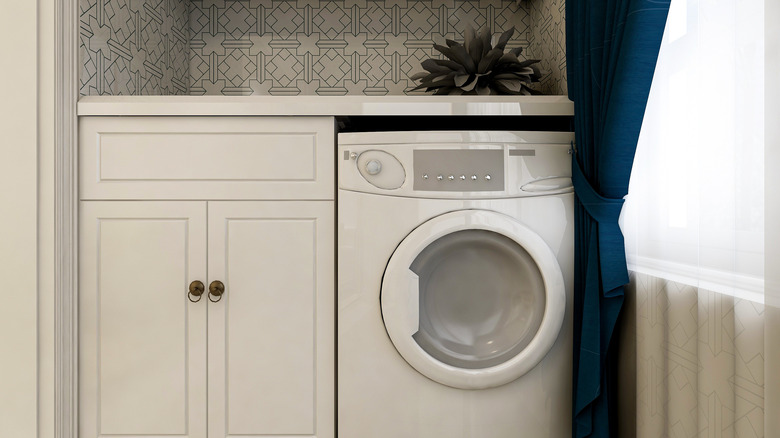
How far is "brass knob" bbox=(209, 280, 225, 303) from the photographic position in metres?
1.34

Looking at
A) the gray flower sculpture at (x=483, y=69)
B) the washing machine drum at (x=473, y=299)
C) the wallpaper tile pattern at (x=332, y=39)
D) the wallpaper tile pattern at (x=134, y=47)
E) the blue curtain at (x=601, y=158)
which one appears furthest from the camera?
the wallpaper tile pattern at (x=332, y=39)

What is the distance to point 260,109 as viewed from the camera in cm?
135

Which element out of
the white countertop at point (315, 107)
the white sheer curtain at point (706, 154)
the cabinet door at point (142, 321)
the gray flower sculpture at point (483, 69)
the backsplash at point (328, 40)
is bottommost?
Answer: the cabinet door at point (142, 321)

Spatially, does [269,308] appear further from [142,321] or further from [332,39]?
[332,39]

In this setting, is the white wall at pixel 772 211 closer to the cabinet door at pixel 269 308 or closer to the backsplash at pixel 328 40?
the cabinet door at pixel 269 308

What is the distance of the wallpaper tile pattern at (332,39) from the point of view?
204 centimetres

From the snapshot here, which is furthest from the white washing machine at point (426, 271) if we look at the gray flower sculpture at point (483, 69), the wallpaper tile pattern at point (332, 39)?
the wallpaper tile pattern at point (332, 39)

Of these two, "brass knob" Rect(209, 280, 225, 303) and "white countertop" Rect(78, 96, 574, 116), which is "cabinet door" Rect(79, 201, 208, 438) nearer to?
"brass knob" Rect(209, 280, 225, 303)

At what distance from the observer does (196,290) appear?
53.0 inches

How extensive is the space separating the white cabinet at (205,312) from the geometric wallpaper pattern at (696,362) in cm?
77

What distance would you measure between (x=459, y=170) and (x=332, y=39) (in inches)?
40.5
